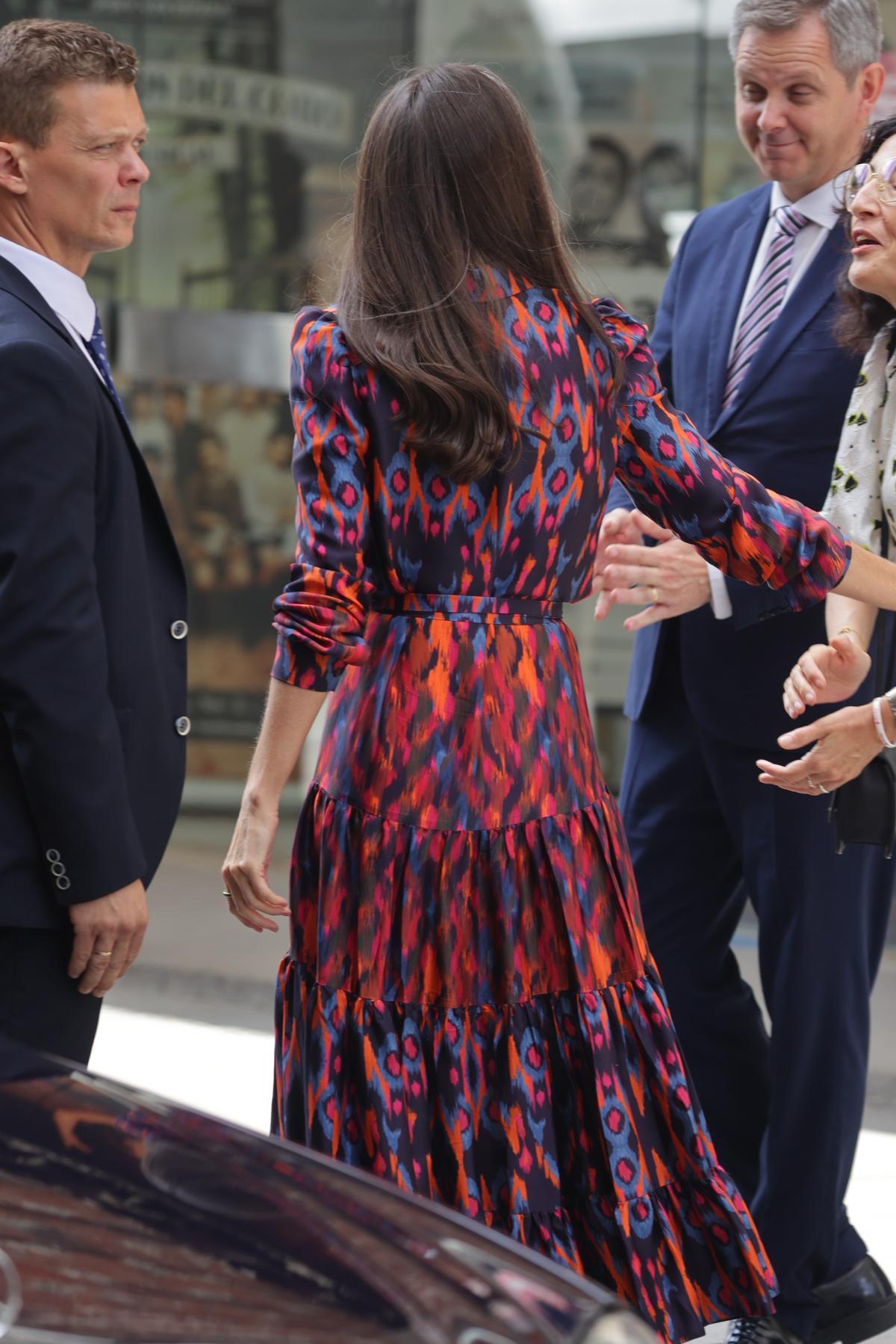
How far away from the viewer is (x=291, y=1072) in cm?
251

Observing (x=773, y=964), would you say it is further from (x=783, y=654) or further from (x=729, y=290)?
(x=729, y=290)

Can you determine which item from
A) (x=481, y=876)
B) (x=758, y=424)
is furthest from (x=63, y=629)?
(x=758, y=424)

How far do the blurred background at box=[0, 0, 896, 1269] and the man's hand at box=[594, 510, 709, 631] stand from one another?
4295 millimetres

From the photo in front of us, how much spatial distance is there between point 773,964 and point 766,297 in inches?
48.2

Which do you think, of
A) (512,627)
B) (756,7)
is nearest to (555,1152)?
(512,627)

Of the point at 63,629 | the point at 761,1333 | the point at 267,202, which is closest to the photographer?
the point at 63,629

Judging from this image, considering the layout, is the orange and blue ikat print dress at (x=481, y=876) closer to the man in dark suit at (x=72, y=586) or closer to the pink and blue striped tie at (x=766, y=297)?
the man in dark suit at (x=72, y=586)

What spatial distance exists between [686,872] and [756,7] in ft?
5.30

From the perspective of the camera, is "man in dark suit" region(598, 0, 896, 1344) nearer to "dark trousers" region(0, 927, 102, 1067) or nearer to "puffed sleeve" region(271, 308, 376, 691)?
"puffed sleeve" region(271, 308, 376, 691)

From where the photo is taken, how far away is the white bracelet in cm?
275

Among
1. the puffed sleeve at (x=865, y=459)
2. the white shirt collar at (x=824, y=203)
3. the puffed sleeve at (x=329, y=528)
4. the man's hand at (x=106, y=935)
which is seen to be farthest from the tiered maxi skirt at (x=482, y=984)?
the white shirt collar at (x=824, y=203)

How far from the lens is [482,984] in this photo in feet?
7.98

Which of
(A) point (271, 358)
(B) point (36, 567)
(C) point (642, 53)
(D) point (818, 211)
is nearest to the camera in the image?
(B) point (36, 567)

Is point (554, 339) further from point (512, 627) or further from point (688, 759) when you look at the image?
point (688, 759)
